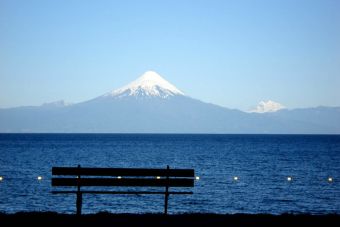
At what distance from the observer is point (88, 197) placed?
3034 centimetres

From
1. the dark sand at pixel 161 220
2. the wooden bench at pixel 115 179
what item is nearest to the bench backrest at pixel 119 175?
the wooden bench at pixel 115 179

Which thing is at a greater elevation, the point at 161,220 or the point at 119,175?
the point at 119,175

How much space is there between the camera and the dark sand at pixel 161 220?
36.9ft

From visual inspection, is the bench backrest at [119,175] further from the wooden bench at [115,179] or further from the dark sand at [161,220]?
the dark sand at [161,220]

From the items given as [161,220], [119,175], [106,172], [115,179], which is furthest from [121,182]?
[161,220]

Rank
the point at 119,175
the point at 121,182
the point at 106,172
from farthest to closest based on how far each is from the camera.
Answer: the point at 121,182, the point at 119,175, the point at 106,172

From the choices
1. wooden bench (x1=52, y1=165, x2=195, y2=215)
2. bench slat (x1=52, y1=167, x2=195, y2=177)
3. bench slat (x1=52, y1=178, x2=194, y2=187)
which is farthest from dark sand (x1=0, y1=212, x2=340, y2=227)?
bench slat (x1=52, y1=167, x2=195, y2=177)

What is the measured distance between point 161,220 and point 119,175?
5.99ft

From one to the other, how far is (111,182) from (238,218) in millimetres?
3298

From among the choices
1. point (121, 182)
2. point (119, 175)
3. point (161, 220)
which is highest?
point (119, 175)

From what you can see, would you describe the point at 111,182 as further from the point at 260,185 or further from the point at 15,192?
the point at 260,185

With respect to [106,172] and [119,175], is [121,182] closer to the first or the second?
[119,175]

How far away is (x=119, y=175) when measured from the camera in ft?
42.9

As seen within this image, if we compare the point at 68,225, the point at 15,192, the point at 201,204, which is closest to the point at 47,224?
the point at 68,225
